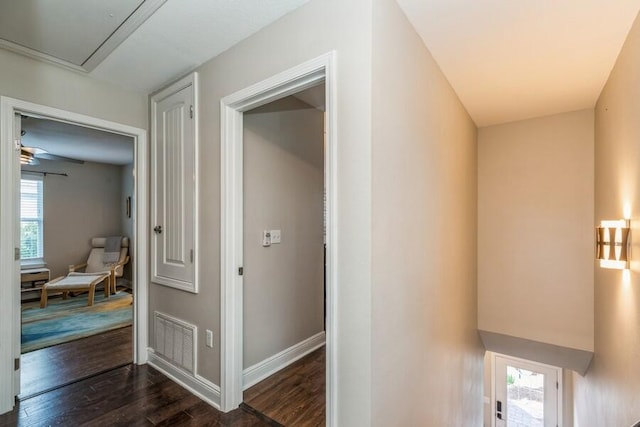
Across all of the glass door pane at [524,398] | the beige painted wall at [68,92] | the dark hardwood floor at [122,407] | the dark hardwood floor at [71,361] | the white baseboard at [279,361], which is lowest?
the glass door pane at [524,398]

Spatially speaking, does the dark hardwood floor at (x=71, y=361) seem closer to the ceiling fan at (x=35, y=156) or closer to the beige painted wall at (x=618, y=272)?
the ceiling fan at (x=35, y=156)

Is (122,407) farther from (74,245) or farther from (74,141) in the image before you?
(74,245)

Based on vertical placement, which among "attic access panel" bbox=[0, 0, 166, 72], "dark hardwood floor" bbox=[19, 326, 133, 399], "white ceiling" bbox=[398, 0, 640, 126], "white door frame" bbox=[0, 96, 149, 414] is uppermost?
"attic access panel" bbox=[0, 0, 166, 72]

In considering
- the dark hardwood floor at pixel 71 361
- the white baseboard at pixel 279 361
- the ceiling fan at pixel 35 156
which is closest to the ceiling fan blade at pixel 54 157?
the ceiling fan at pixel 35 156

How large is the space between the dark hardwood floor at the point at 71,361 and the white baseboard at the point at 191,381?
0.41m

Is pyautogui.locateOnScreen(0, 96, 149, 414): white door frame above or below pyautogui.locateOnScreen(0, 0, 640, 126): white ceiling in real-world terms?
below

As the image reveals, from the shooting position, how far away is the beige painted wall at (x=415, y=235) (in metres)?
1.42

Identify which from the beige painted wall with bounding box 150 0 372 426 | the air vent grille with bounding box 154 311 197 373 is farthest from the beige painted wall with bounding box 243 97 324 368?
the beige painted wall with bounding box 150 0 372 426

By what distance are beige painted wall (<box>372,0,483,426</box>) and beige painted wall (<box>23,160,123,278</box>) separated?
6.65 m

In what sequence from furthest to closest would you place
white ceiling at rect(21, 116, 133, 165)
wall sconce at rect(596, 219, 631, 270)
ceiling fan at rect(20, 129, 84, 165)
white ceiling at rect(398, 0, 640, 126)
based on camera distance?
ceiling fan at rect(20, 129, 84, 165) → white ceiling at rect(21, 116, 133, 165) → wall sconce at rect(596, 219, 631, 270) → white ceiling at rect(398, 0, 640, 126)

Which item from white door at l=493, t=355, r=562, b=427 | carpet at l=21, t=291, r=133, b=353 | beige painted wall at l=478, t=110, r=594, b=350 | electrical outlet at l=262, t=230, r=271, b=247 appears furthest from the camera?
white door at l=493, t=355, r=562, b=427

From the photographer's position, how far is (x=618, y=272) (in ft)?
6.81

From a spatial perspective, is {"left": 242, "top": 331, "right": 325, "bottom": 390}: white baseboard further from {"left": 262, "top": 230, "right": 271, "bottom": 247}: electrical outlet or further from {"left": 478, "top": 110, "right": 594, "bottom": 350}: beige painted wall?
{"left": 478, "top": 110, "right": 594, "bottom": 350}: beige painted wall

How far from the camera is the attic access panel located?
1.65 metres
